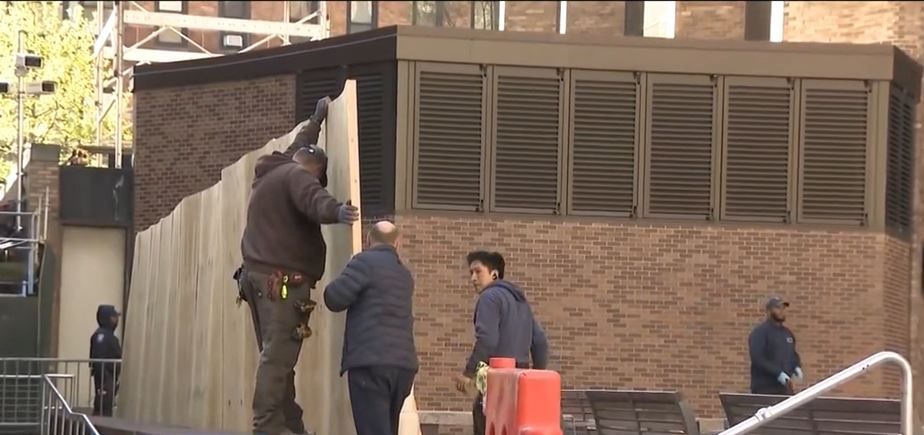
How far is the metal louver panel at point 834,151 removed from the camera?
2105cm

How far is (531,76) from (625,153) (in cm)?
154

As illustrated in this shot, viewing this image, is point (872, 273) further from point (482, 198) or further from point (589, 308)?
point (482, 198)

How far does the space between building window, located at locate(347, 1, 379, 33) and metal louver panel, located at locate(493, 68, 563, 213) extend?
19.0 metres

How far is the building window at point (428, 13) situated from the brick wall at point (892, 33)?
12009 mm

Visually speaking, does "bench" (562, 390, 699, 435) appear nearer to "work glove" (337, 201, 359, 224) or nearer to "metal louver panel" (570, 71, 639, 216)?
"work glove" (337, 201, 359, 224)

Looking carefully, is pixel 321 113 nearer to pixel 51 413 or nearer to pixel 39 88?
pixel 51 413

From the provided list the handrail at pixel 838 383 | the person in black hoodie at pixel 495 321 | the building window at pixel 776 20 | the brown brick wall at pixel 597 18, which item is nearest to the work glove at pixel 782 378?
the person in black hoodie at pixel 495 321

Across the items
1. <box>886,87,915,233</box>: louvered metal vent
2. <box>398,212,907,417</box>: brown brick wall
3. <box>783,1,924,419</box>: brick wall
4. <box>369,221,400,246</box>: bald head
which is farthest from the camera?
Answer: <box>783,1,924,419</box>: brick wall

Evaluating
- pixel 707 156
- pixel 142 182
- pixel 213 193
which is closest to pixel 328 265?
pixel 213 193

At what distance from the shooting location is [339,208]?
981cm

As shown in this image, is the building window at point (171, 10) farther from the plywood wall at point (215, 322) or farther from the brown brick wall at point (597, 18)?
the plywood wall at point (215, 322)

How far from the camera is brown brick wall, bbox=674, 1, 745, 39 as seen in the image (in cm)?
2941

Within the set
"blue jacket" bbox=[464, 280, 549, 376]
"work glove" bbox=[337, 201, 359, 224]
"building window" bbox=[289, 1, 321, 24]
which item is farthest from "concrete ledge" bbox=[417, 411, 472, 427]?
"building window" bbox=[289, 1, 321, 24]

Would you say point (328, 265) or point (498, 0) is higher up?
point (498, 0)
